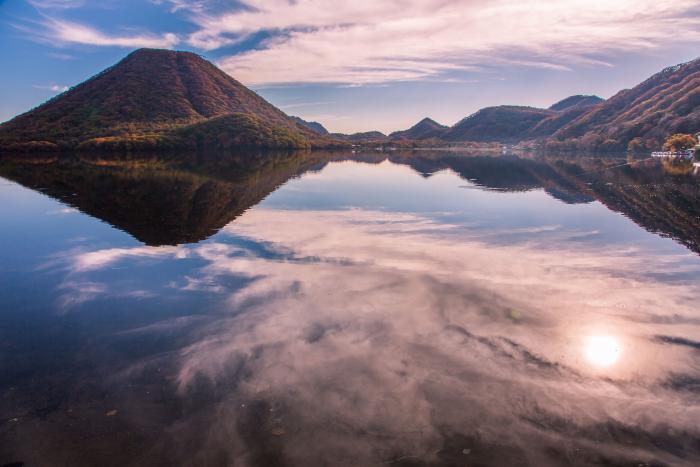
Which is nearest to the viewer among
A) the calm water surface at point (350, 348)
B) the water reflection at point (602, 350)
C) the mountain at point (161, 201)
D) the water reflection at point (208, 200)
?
the calm water surface at point (350, 348)

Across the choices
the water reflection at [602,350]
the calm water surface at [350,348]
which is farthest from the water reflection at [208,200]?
the water reflection at [602,350]

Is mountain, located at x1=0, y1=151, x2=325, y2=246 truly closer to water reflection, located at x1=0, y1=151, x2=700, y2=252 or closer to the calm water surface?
water reflection, located at x1=0, y1=151, x2=700, y2=252

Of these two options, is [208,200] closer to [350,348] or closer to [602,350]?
[350,348]

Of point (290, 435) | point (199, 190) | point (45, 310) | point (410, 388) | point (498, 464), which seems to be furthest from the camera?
point (199, 190)

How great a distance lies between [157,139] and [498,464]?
207998mm

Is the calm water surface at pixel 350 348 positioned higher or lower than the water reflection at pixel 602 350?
lower

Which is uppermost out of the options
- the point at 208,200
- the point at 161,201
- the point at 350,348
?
the point at 161,201

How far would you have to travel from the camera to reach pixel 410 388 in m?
9.41

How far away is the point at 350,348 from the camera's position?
11234 millimetres

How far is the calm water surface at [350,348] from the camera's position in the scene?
309 inches

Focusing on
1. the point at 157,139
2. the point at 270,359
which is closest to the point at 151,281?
the point at 270,359

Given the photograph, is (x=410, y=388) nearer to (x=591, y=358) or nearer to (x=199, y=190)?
(x=591, y=358)

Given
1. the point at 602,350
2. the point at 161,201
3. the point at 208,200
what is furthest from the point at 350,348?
the point at 161,201

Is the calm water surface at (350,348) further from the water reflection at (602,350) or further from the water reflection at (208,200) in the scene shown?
the water reflection at (208,200)
